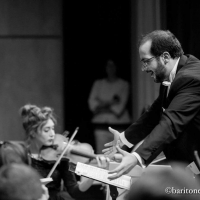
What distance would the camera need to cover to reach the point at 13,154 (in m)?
2.35

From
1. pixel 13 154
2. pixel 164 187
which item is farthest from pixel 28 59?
pixel 164 187

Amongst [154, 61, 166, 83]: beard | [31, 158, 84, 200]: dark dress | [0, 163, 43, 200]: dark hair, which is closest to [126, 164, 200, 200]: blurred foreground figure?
[0, 163, 43, 200]: dark hair

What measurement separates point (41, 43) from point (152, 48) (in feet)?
A: 11.4

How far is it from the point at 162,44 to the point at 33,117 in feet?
4.48

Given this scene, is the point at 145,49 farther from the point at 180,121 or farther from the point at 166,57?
the point at 180,121

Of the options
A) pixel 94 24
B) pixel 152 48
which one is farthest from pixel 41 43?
pixel 152 48

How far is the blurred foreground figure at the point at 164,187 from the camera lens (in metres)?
1.36

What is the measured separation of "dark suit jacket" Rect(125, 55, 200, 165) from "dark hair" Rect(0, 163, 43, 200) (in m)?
0.80

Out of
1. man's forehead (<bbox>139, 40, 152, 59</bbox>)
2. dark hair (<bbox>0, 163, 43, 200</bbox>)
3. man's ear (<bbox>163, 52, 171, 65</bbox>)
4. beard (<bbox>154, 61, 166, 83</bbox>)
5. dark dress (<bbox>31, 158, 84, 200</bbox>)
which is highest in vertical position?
man's forehead (<bbox>139, 40, 152, 59</bbox>)

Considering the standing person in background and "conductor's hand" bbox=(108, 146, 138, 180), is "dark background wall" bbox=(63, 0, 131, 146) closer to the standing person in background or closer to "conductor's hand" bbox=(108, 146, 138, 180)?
the standing person in background

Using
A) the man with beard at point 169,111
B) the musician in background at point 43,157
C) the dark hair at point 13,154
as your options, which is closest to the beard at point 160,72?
the man with beard at point 169,111

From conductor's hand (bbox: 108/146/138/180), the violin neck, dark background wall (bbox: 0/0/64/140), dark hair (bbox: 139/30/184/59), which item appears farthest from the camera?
dark background wall (bbox: 0/0/64/140)

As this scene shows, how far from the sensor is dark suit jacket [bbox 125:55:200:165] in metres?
2.36

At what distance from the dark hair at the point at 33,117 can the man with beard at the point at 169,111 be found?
103 cm
